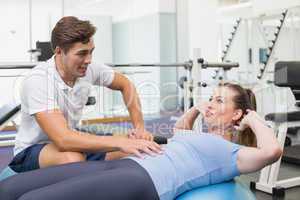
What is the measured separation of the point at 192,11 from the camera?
25.6 ft

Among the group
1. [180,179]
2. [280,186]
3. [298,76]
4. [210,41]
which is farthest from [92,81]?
[210,41]

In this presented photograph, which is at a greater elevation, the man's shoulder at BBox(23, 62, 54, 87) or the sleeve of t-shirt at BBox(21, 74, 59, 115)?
the man's shoulder at BBox(23, 62, 54, 87)

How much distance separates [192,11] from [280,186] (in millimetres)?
5496

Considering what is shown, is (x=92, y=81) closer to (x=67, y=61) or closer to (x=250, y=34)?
(x=67, y=61)

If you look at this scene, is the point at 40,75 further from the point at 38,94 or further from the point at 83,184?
the point at 83,184

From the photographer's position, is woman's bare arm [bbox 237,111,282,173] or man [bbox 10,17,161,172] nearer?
woman's bare arm [bbox 237,111,282,173]

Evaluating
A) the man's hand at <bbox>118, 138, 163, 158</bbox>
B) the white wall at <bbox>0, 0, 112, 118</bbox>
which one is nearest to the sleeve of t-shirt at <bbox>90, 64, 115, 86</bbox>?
the man's hand at <bbox>118, 138, 163, 158</bbox>

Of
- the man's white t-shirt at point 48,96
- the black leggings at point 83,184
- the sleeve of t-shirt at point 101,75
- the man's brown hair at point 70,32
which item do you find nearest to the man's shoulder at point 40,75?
the man's white t-shirt at point 48,96

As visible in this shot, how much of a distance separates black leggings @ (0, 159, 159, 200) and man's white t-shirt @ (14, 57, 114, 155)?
1.07 feet

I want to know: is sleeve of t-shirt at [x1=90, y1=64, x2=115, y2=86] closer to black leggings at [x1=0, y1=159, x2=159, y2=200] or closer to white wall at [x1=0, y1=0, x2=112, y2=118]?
black leggings at [x1=0, y1=159, x2=159, y2=200]

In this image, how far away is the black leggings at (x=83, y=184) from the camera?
1257 millimetres

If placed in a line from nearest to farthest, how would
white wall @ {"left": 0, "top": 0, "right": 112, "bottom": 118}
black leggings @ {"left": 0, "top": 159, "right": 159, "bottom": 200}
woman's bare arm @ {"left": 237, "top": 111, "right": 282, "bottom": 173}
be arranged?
black leggings @ {"left": 0, "top": 159, "right": 159, "bottom": 200}, woman's bare arm @ {"left": 237, "top": 111, "right": 282, "bottom": 173}, white wall @ {"left": 0, "top": 0, "right": 112, "bottom": 118}

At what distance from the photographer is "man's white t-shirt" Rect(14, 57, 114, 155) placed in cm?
164

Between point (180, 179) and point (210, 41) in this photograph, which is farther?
point (210, 41)
